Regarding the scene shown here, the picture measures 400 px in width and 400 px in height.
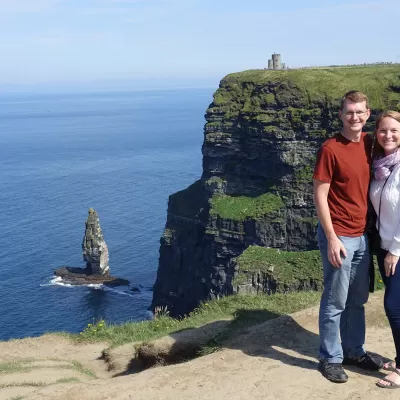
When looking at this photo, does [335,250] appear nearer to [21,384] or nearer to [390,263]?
[390,263]

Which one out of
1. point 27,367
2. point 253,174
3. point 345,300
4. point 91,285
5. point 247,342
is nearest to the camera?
point 345,300

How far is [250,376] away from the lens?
9.48 meters

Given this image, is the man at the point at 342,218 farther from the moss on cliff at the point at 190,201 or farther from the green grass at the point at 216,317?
the moss on cliff at the point at 190,201

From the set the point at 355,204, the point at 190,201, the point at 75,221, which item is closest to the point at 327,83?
the point at 190,201

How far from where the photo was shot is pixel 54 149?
175 m

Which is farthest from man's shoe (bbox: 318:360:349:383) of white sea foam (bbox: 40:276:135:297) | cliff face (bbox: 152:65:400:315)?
white sea foam (bbox: 40:276:135:297)

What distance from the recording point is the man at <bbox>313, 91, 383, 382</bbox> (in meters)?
8.60

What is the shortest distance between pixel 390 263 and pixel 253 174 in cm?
6477

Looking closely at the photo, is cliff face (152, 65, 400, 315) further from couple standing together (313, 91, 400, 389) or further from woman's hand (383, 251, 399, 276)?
woman's hand (383, 251, 399, 276)

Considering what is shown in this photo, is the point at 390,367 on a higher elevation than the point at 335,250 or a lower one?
lower

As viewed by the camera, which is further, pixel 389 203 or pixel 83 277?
pixel 83 277

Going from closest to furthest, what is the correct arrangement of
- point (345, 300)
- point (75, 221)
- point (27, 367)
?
point (345, 300), point (27, 367), point (75, 221)

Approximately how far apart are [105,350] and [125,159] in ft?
477

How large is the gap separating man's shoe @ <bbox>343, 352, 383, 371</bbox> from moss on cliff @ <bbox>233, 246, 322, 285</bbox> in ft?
143
